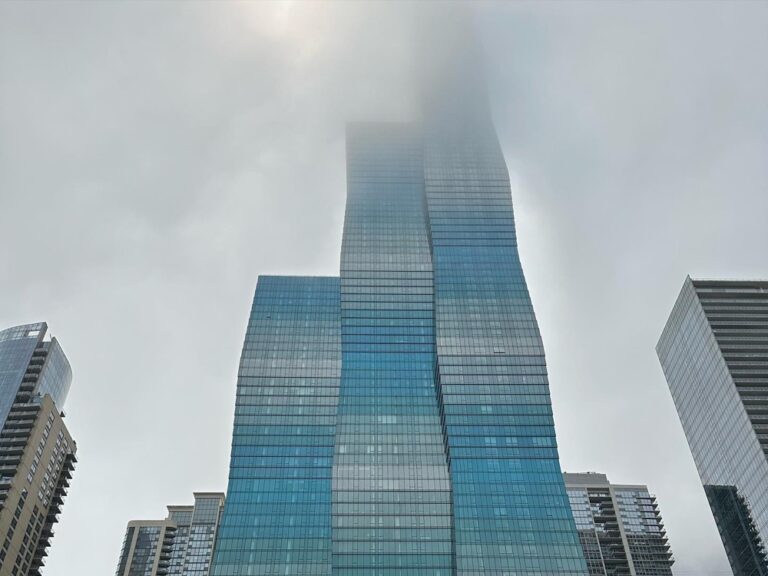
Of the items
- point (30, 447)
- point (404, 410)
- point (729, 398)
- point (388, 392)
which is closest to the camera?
point (404, 410)

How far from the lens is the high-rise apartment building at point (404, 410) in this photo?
133 metres

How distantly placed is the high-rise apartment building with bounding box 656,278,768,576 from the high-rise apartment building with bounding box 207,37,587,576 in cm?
4863

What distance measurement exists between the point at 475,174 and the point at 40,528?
13225cm

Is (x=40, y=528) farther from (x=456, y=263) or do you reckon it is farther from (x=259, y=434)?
(x=456, y=263)

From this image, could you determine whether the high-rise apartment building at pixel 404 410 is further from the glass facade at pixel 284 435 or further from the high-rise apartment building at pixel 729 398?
the high-rise apartment building at pixel 729 398

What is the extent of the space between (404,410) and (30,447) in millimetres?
82788

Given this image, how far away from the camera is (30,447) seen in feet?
527

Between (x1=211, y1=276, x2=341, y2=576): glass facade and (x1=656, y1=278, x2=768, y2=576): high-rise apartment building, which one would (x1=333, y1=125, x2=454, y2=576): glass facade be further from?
(x1=656, y1=278, x2=768, y2=576): high-rise apartment building

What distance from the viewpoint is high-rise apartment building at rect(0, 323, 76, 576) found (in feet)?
492

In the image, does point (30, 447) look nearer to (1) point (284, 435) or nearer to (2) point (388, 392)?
(1) point (284, 435)

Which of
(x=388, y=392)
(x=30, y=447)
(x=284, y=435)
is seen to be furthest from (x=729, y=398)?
(x=30, y=447)

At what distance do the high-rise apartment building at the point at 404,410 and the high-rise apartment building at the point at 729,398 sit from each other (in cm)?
4863

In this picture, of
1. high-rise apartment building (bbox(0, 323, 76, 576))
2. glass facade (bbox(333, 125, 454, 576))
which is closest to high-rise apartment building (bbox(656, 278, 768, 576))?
glass facade (bbox(333, 125, 454, 576))

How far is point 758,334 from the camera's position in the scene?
176250mm
